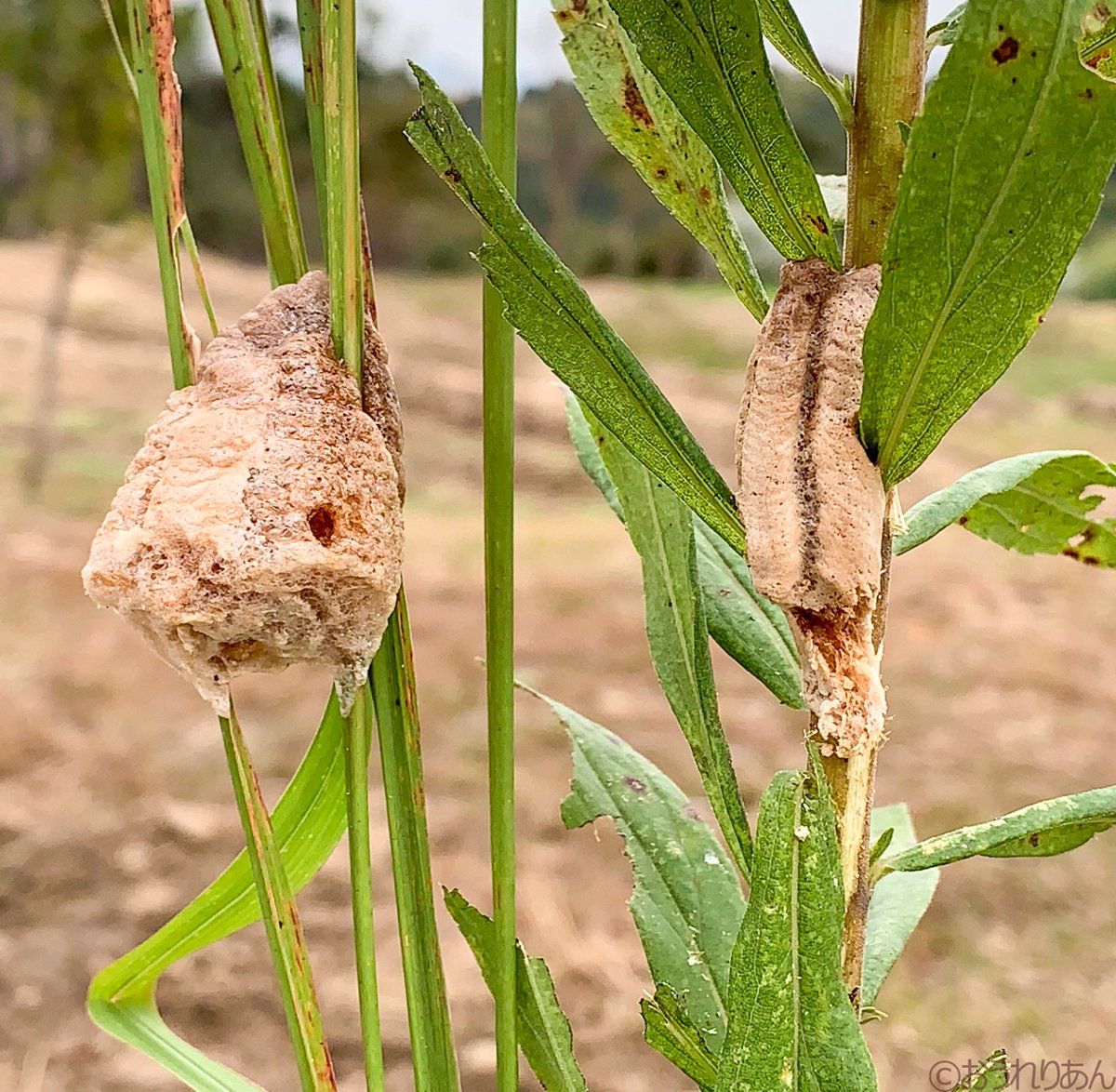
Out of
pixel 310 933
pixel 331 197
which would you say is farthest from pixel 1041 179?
pixel 310 933

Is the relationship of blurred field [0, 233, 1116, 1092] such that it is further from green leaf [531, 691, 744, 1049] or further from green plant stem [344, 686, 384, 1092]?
green plant stem [344, 686, 384, 1092]

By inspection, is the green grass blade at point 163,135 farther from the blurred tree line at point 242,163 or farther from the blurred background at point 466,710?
the blurred tree line at point 242,163

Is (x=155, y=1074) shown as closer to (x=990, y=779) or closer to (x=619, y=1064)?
(x=619, y=1064)

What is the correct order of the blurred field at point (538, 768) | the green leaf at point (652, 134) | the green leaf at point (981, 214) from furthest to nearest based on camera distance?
1. the blurred field at point (538, 768)
2. the green leaf at point (652, 134)
3. the green leaf at point (981, 214)

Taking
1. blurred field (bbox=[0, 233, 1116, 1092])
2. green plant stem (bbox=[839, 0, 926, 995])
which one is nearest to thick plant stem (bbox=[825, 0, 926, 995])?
green plant stem (bbox=[839, 0, 926, 995])

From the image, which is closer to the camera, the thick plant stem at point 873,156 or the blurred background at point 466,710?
the thick plant stem at point 873,156

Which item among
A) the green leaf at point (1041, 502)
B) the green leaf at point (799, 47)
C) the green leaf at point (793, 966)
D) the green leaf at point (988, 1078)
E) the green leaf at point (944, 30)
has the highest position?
the green leaf at point (944, 30)

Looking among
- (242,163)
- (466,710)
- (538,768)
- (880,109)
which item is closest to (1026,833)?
(880,109)

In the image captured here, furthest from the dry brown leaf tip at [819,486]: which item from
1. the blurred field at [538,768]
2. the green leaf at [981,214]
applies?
the blurred field at [538,768]
